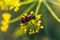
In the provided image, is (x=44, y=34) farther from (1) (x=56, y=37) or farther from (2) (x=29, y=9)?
(2) (x=29, y=9)

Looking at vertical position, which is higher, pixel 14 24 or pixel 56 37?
pixel 14 24

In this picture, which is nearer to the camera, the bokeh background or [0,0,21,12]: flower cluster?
[0,0,21,12]: flower cluster

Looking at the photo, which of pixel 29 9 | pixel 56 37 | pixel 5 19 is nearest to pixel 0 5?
pixel 5 19

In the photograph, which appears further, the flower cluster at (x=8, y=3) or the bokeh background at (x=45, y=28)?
the bokeh background at (x=45, y=28)

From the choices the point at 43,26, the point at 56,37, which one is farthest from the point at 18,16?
the point at 56,37

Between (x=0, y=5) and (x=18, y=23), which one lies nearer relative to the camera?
(x=0, y=5)

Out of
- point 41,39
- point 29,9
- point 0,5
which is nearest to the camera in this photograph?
point 0,5

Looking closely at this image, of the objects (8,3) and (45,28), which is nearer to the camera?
(8,3)

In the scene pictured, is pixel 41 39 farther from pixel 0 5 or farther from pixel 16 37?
pixel 0 5

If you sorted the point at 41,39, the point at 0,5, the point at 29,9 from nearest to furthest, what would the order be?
1. the point at 0,5
2. the point at 29,9
3. the point at 41,39
